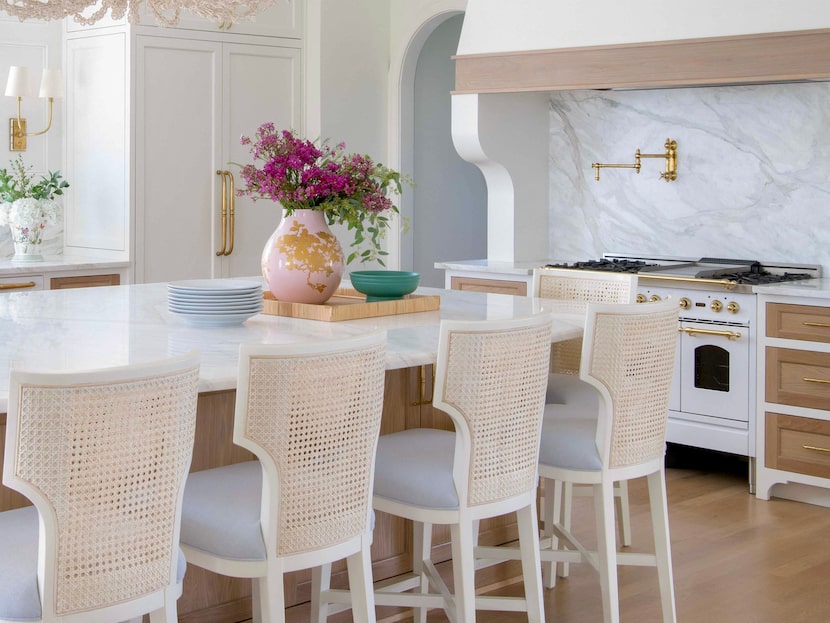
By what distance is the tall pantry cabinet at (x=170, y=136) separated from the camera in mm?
5652

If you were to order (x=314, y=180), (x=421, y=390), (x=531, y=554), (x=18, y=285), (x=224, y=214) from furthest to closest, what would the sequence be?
(x=224, y=214) < (x=18, y=285) < (x=421, y=390) < (x=314, y=180) < (x=531, y=554)

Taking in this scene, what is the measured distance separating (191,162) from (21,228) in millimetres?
917

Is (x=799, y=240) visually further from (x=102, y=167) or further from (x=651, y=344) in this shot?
(x=102, y=167)

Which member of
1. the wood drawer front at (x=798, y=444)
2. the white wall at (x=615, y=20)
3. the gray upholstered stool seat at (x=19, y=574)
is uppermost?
the white wall at (x=615, y=20)

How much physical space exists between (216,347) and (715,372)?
2755mm

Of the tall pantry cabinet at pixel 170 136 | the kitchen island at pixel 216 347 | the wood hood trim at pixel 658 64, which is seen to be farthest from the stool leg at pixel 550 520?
the tall pantry cabinet at pixel 170 136

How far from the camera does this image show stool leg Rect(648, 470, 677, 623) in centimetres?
307

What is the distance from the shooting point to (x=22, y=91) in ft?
18.3

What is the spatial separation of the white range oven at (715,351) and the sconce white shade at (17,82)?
3140mm

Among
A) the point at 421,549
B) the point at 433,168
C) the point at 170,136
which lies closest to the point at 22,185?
the point at 170,136

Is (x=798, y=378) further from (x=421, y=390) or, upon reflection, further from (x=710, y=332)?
(x=421, y=390)

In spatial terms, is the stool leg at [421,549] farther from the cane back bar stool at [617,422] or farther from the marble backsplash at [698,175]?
the marble backsplash at [698,175]

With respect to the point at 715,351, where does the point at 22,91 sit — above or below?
above

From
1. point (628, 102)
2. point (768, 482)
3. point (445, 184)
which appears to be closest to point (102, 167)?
point (445, 184)
